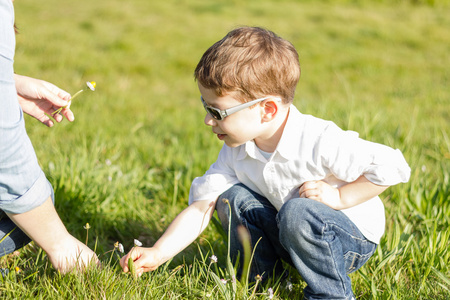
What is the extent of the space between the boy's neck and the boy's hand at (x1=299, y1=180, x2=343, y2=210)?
0.22 m

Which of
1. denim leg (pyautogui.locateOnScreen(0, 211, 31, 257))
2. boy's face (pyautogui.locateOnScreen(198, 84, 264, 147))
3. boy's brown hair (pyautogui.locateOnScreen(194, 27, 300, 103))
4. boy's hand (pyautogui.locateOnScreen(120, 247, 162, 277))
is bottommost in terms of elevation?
boy's hand (pyautogui.locateOnScreen(120, 247, 162, 277))

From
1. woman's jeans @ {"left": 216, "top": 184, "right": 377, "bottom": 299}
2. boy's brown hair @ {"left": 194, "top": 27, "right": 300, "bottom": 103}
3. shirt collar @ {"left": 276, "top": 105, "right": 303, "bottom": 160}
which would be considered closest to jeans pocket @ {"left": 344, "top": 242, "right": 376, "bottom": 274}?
woman's jeans @ {"left": 216, "top": 184, "right": 377, "bottom": 299}

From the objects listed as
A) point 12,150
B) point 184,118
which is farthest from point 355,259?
point 184,118

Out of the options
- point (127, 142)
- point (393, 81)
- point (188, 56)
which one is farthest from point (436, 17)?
point (127, 142)

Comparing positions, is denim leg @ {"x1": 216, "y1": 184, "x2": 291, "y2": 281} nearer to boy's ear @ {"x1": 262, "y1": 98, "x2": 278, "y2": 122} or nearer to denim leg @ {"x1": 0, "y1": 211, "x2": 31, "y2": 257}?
boy's ear @ {"x1": 262, "y1": 98, "x2": 278, "y2": 122}

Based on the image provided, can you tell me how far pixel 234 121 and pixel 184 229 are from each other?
0.49 m

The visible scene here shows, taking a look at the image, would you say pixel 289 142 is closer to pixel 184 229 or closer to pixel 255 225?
pixel 255 225

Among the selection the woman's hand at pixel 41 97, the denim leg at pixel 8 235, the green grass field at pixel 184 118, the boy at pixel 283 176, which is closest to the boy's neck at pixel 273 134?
the boy at pixel 283 176

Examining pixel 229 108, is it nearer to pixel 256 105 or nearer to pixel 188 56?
pixel 256 105

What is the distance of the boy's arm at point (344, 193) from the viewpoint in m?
1.99

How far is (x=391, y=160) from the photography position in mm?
1938

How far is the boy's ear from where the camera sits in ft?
6.57

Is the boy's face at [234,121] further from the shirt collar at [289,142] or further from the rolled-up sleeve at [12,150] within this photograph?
the rolled-up sleeve at [12,150]

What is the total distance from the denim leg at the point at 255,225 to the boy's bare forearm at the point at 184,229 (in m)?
0.07
